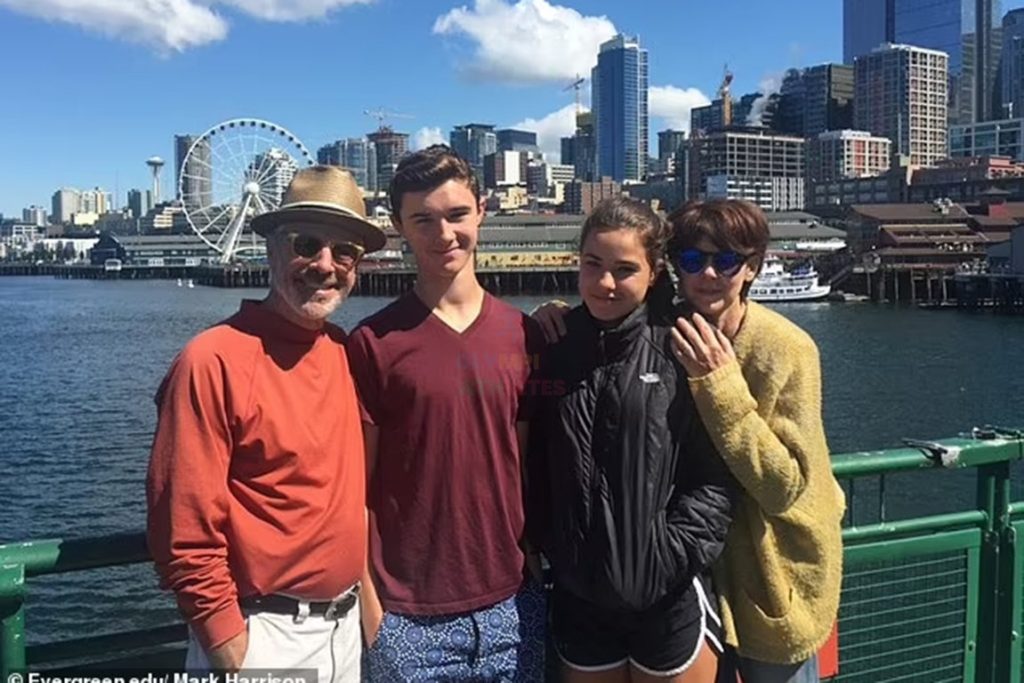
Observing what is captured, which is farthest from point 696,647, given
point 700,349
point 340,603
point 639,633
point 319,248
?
point 319,248

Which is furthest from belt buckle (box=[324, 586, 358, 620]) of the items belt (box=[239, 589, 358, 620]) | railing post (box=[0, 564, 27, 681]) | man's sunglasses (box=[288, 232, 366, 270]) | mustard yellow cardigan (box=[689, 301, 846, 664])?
mustard yellow cardigan (box=[689, 301, 846, 664])

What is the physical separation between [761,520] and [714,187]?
186 m

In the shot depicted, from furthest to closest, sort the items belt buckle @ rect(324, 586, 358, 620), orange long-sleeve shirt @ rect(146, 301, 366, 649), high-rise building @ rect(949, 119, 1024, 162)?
high-rise building @ rect(949, 119, 1024, 162) < belt buckle @ rect(324, 586, 358, 620) < orange long-sleeve shirt @ rect(146, 301, 366, 649)

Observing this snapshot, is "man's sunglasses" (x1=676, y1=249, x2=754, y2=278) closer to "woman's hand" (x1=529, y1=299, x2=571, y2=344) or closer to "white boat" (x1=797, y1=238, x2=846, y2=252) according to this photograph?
"woman's hand" (x1=529, y1=299, x2=571, y2=344)

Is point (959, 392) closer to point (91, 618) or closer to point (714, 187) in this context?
point (91, 618)

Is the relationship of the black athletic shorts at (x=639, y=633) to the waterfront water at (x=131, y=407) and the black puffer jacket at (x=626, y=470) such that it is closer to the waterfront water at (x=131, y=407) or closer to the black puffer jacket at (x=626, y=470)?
the black puffer jacket at (x=626, y=470)

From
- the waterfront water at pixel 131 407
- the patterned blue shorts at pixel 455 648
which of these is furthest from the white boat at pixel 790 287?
the patterned blue shorts at pixel 455 648

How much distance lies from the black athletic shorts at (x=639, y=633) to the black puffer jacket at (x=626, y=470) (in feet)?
0.25

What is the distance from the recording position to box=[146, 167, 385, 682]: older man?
2.71 metres

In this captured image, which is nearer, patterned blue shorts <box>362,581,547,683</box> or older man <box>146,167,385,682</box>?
older man <box>146,167,385,682</box>

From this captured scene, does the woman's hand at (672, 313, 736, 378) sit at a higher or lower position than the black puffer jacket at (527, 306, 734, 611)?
higher

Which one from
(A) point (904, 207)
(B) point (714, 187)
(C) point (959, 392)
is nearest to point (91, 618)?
(C) point (959, 392)

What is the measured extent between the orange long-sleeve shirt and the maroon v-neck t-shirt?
110mm

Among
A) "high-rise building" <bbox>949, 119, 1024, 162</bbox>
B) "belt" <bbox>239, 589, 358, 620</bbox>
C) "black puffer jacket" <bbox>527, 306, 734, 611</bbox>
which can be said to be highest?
"high-rise building" <bbox>949, 119, 1024, 162</bbox>
